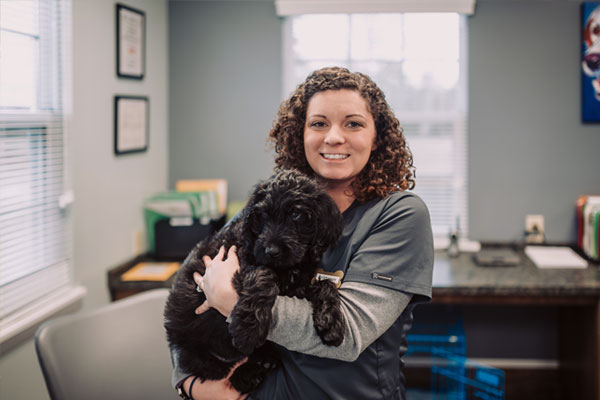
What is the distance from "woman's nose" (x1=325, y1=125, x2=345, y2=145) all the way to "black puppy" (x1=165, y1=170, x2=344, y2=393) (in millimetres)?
157

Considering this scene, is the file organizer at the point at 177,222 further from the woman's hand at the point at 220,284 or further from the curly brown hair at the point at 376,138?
the woman's hand at the point at 220,284

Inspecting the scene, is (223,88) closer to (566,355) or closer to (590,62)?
(590,62)

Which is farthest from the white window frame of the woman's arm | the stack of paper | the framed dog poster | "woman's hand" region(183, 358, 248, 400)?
the framed dog poster

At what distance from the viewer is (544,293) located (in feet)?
8.81

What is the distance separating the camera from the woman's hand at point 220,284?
1.26 meters

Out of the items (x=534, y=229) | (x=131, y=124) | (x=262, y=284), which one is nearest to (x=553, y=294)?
(x=534, y=229)

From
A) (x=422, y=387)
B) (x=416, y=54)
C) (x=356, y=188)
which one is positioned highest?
(x=416, y=54)

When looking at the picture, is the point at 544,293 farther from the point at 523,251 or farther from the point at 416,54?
the point at 416,54

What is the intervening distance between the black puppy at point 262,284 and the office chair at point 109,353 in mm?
492

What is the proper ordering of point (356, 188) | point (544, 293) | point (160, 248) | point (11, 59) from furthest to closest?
point (160, 248) < point (544, 293) < point (11, 59) < point (356, 188)

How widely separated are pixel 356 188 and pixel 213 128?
92.6 inches

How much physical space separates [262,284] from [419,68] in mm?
2650

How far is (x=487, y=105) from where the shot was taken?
3.40m

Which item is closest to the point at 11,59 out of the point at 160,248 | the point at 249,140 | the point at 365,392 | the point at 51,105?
the point at 51,105
